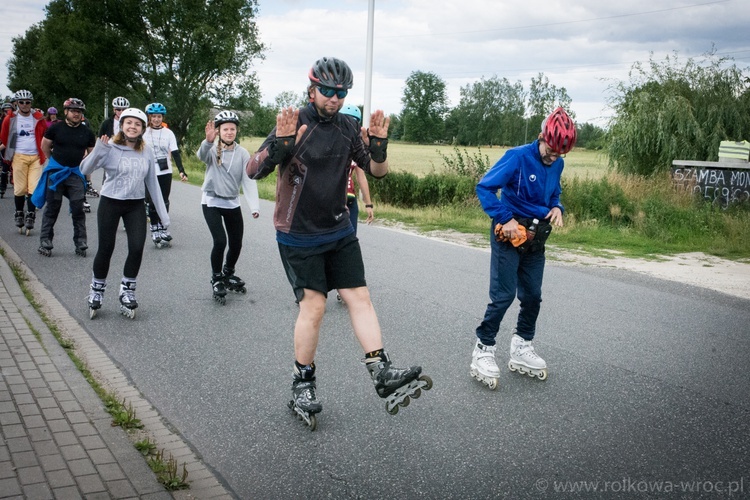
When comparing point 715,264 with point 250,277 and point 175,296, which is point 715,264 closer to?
point 250,277

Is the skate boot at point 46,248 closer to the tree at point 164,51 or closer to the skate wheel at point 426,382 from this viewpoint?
the skate wheel at point 426,382

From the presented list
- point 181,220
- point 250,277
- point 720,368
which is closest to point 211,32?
point 181,220

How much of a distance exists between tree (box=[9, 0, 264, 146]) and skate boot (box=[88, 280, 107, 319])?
3567 centimetres

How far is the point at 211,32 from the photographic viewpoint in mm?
40812

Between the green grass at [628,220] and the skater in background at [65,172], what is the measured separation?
694 cm

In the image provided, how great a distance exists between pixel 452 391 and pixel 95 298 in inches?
148

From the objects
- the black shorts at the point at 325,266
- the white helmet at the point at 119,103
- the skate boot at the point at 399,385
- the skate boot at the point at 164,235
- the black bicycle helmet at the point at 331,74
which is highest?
the white helmet at the point at 119,103

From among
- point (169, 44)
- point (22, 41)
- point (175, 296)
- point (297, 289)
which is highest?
point (22, 41)

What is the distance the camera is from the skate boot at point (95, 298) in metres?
6.77

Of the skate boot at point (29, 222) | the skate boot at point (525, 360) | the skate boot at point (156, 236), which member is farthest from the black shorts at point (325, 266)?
the skate boot at point (29, 222)

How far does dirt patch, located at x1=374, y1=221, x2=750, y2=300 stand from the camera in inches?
362

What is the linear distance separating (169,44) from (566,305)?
40514 millimetres

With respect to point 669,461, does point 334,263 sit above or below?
above

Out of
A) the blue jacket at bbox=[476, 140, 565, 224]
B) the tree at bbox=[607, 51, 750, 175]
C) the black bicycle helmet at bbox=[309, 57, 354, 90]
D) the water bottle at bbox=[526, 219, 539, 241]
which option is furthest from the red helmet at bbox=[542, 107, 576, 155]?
the tree at bbox=[607, 51, 750, 175]
